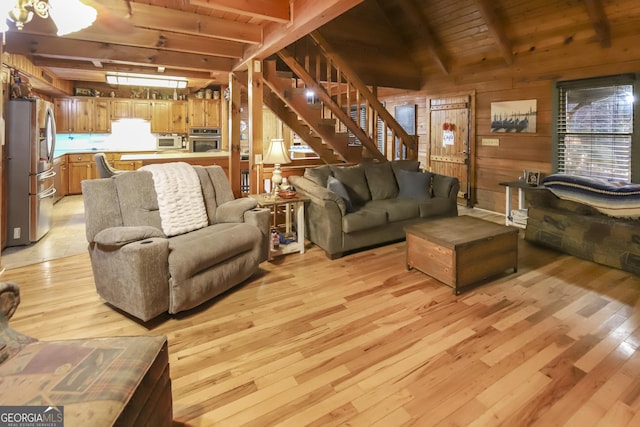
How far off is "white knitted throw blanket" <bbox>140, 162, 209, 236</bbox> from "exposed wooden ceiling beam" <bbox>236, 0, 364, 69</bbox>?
5.13 ft

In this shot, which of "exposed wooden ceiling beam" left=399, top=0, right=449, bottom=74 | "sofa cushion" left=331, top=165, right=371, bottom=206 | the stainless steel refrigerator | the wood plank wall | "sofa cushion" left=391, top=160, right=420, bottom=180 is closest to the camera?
the stainless steel refrigerator

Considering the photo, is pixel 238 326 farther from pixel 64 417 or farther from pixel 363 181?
pixel 363 181

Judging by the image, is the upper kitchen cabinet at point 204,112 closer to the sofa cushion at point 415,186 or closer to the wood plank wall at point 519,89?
the wood plank wall at point 519,89

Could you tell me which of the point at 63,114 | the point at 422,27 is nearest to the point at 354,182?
the point at 422,27

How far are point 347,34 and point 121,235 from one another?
544cm

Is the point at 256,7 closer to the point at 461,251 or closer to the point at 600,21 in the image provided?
the point at 461,251

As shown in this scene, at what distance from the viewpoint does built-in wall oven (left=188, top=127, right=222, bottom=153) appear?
8.38m

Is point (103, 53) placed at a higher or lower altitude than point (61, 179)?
higher

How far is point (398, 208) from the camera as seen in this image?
14.0 feet

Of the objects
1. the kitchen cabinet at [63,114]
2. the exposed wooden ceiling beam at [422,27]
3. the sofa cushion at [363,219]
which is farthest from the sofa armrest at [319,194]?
the kitchen cabinet at [63,114]

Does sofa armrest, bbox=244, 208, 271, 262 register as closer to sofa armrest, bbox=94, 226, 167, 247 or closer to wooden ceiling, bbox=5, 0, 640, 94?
sofa armrest, bbox=94, 226, 167, 247

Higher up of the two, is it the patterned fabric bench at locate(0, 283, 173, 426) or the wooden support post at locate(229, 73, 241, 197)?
the wooden support post at locate(229, 73, 241, 197)

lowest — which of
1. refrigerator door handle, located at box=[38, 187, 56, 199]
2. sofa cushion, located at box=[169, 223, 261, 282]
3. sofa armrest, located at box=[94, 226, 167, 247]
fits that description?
sofa cushion, located at box=[169, 223, 261, 282]

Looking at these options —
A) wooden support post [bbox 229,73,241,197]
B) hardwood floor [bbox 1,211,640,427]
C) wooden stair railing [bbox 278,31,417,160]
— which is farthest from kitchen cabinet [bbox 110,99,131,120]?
hardwood floor [bbox 1,211,640,427]
